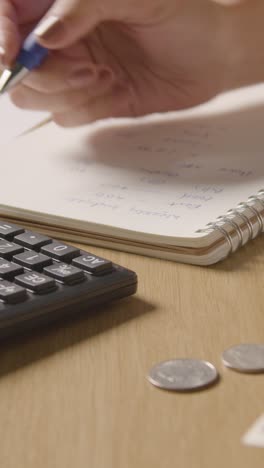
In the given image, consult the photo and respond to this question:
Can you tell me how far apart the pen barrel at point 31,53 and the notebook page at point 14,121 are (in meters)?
0.10

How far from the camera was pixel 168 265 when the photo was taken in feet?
1.76

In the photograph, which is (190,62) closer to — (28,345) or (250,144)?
(250,144)

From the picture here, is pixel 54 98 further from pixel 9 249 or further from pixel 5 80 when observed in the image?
pixel 9 249

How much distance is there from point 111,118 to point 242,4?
0.21 m

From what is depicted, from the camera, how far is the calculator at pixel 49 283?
1.40 feet

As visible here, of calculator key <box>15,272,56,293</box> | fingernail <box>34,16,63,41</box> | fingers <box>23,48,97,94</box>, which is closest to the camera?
calculator key <box>15,272,56,293</box>

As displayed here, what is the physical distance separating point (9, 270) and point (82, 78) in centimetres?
43

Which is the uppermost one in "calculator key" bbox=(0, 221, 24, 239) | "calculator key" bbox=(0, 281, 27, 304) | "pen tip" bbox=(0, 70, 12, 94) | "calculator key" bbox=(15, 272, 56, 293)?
"pen tip" bbox=(0, 70, 12, 94)

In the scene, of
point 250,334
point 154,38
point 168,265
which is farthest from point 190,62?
point 250,334

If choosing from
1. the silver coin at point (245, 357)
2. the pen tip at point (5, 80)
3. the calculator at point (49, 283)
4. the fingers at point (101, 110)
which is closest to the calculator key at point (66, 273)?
the calculator at point (49, 283)

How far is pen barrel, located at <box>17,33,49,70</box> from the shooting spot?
0.71 m

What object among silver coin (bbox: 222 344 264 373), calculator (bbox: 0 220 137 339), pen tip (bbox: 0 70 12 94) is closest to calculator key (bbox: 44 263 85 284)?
calculator (bbox: 0 220 137 339)

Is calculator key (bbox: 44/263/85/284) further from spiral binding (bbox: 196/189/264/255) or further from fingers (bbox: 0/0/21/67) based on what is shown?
fingers (bbox: 0/0/21/67)

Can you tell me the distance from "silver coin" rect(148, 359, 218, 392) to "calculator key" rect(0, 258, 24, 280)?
0.37 ft
